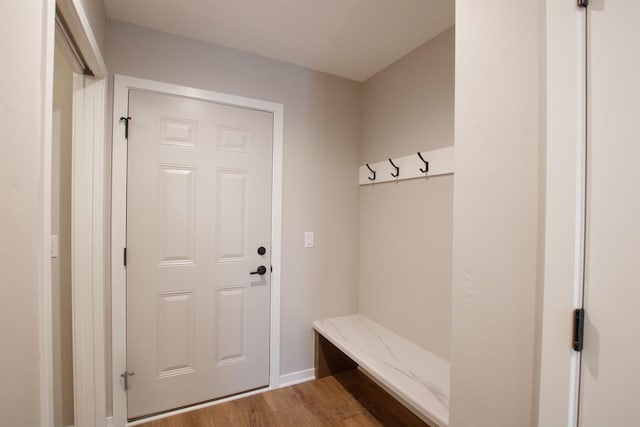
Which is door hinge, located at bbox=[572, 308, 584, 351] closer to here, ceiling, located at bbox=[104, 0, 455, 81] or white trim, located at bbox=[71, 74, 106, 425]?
ceiling, located at bbox=[104, 0, 455, 81]

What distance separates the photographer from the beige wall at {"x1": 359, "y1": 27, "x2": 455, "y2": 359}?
1.73 m

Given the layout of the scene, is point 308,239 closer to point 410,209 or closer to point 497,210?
point 410,209

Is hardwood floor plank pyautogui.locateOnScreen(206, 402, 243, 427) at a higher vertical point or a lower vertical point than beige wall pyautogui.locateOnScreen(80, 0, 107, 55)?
lower

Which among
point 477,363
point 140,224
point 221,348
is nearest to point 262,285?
point 221,348

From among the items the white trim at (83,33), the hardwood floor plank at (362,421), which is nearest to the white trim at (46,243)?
the white trim at (83,33)

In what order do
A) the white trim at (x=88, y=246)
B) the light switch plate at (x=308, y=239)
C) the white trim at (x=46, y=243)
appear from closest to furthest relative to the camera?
the white trim at (x=46, y=243) < the white trim at (x=88, y=246) < the light switch plate at (x=308, y=239)

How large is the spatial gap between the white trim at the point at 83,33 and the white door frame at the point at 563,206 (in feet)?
5.07

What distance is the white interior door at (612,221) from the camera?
0.60 meters

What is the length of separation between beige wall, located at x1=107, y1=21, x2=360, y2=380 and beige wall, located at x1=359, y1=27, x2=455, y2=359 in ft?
0.48

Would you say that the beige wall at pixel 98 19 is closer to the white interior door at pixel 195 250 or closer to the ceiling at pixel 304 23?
the ceiling at pixel 304 23

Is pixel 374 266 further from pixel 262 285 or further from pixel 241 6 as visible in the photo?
pixel 241 6

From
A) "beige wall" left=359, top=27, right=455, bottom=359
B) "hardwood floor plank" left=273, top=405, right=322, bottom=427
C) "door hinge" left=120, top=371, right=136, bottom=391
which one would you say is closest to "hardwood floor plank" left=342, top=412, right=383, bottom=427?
"hardwood floor plank" left=273, top=405, right=322, bottom=427

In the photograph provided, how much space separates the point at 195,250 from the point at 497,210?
1740 mm

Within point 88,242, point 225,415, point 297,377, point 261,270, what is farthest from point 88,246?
point 297,377
